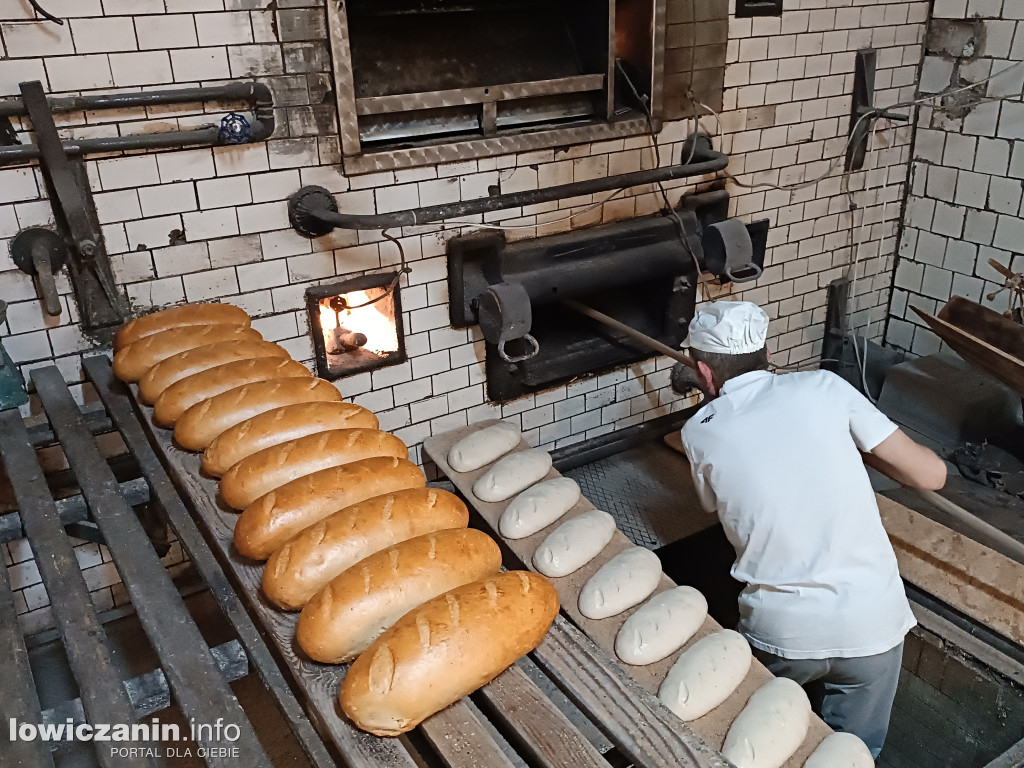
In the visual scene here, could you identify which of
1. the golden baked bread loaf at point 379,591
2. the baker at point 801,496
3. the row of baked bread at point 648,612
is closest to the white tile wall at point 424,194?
the row of baked bread at point 648,612

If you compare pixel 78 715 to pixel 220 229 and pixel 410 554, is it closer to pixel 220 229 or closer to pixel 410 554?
pixel 410 554

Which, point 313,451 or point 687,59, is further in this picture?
point 687,59

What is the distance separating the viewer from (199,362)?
216cm

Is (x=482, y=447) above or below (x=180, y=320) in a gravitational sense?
below

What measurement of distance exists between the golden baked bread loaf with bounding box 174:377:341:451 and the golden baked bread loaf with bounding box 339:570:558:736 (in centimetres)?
78

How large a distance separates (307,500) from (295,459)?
153mm

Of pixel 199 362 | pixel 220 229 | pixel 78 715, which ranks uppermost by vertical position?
pixel 220 229

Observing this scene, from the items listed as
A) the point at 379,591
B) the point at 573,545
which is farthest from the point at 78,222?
the point at 573,545

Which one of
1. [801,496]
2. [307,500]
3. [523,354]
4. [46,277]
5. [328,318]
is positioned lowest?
[523,354]

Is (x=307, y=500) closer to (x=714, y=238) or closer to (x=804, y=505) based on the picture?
(x=804, y=505)

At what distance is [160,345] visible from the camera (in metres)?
2.24

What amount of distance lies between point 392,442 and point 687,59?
2.35 m

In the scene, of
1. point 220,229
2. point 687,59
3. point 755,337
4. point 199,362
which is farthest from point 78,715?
point 687,59

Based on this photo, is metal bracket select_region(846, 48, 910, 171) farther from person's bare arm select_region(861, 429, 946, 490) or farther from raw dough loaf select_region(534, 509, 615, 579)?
raw dough loaf select_region(534, 509, 615, 579)
